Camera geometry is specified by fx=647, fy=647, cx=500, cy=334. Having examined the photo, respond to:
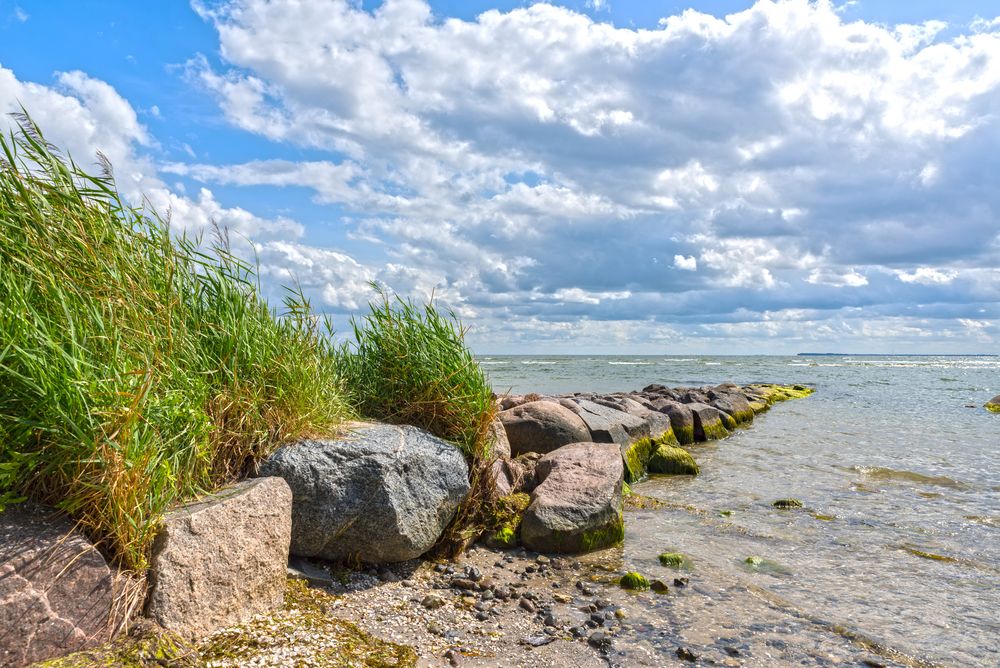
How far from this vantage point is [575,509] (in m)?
7.22

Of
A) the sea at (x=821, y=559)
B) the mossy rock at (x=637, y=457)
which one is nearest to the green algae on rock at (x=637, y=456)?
the mossy rock at (x=637, y=457)

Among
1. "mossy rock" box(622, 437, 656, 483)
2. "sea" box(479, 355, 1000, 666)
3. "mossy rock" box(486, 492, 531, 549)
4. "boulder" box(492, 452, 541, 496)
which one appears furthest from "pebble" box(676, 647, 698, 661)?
"mossy rock" box(622, 437, 656, 483)

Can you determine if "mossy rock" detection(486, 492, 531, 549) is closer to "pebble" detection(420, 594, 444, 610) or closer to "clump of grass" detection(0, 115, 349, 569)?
"pebble" detection(420, 594, 444, 610)

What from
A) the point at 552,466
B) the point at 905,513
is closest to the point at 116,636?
the point at 552,466

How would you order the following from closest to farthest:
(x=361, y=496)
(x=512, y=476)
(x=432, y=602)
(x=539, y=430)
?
(x=432, y=602) < (x=361, y=496) < (x=512, y=476) < (x=539, y=430)

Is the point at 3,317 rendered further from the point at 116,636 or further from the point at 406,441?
the point at 406,441

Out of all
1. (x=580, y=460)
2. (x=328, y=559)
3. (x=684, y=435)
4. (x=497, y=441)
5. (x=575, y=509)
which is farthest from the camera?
(x=684, y=435)

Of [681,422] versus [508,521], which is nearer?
[508,521]

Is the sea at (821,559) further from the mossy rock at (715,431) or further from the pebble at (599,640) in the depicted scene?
the mossy rock at (715,431)

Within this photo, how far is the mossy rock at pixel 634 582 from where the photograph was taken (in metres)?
6.19

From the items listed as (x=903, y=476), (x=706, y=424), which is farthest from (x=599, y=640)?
(x=706, y=424)

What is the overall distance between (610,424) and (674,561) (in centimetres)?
506

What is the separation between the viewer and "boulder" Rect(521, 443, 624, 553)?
704 cm

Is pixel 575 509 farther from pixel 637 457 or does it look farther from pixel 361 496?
pixel 637 457
